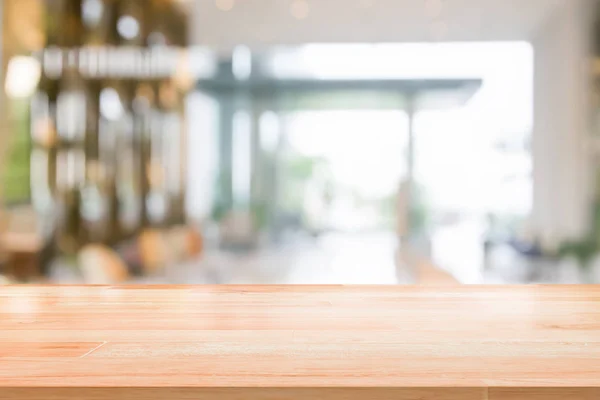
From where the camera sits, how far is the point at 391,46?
7273 mm

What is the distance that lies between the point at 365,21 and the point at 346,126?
3.84ft

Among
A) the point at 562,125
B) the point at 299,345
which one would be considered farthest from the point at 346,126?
the point at 299,345

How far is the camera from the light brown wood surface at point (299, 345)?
0.40 meters

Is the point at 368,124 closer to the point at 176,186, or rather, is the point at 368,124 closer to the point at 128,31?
the point at 176,186

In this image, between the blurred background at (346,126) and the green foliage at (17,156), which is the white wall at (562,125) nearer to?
the blurred background at (346,126)

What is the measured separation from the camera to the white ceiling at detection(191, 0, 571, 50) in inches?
252

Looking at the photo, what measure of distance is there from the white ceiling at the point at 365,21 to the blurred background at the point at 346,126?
0.02 metres

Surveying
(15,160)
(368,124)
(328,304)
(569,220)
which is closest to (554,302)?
(328,304)

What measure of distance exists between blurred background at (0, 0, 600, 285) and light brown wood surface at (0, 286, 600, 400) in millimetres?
4209

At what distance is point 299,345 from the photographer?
496 millimetres

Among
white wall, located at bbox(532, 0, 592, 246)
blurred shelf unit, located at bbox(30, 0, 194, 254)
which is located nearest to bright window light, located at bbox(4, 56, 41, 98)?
blurred shelf unit, located at bbox(30, 0, 194, 254)

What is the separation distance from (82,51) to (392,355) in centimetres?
486
